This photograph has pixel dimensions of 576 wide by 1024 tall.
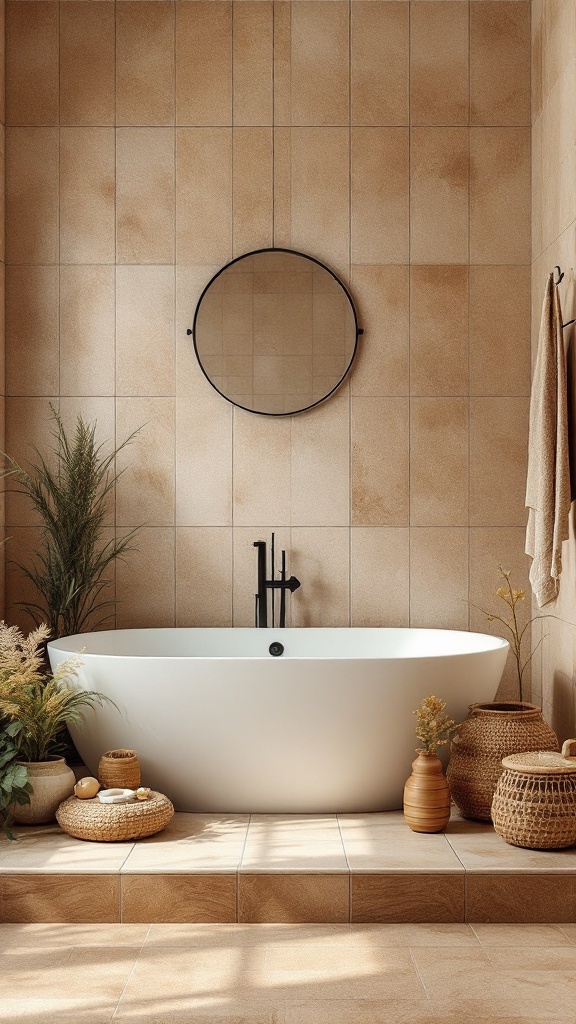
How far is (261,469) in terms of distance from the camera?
12.6 ft

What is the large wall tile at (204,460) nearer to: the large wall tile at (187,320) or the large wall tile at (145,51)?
the large wall tile at (187,320)

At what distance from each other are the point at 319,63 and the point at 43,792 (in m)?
2.92

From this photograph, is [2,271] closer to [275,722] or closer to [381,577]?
[381,577]

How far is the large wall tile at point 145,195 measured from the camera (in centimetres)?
383

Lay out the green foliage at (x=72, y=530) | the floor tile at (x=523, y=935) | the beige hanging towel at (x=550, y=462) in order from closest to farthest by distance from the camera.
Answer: the floor tile at (x=523, y=935) < the beige hanging towel at (x=550, y=462) < the green foliage at (x=72, y=530)

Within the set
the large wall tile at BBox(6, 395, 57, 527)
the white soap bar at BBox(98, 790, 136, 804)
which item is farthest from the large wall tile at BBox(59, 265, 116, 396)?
the white soap bar at BBox(98, 790, 136, 804)

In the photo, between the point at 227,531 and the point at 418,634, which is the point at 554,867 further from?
the point at 227,531

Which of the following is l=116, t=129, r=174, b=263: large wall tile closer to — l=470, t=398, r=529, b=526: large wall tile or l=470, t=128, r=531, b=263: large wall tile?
l=470, t=128, r=531, b=263: large wall tile

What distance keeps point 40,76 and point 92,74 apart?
0.69 ft

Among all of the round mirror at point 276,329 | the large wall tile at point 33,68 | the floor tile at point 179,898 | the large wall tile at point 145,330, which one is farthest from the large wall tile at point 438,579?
the large wall tile at point 33,68

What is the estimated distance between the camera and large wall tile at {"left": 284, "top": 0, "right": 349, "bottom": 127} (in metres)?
3.83

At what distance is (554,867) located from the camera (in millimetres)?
2543

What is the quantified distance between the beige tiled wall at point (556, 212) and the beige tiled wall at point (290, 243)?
116mm

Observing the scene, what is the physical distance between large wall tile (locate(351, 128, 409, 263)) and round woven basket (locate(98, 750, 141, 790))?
2112mm
